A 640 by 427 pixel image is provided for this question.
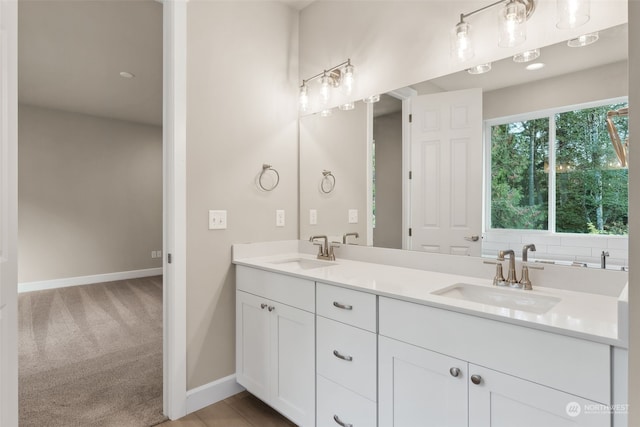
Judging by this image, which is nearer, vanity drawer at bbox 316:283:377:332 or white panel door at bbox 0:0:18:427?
white panel door at bbox 0:0:18:427

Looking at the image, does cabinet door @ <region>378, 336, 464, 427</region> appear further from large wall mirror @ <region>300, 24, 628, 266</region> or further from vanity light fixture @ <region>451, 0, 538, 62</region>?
vanity light fixture @ <region>451, 0, 538, 62</region>

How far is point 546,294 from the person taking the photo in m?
1.31

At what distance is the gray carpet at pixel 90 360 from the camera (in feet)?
6.45

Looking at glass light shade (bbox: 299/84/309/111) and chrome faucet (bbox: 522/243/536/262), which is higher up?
glass light shade (bbox: 299/84/309/111)

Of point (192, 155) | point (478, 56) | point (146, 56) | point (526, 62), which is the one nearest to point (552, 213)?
point (526, 62)

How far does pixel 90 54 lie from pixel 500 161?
3.76m

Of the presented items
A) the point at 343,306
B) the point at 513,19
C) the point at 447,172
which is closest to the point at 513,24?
the point at 513,19

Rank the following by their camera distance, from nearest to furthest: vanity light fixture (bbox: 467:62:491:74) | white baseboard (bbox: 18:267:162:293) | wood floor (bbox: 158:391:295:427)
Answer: vanity light fixture (bbox: 467:62:491:74), wood floor (bbox: 158:391:295:427), white baseboard (bbox: 18:267:162:293)

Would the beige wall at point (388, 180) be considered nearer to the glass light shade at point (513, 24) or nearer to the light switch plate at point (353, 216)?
the light switch plate at point (353, 216)

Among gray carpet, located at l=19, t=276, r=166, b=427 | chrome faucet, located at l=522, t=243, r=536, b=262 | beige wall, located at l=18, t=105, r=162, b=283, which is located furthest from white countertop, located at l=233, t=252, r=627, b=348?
beige wall, located at l=18, t=105, r=162, b=283

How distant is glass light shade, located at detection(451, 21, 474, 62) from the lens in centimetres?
162

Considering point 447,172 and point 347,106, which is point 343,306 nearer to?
point 447,172

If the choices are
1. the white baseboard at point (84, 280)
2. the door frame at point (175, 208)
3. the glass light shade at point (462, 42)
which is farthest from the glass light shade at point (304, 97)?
the white baseboard at point (84, 280)

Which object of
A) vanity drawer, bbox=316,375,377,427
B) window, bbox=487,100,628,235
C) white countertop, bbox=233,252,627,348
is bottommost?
vanity drawer, bbox=316,375,377,427
